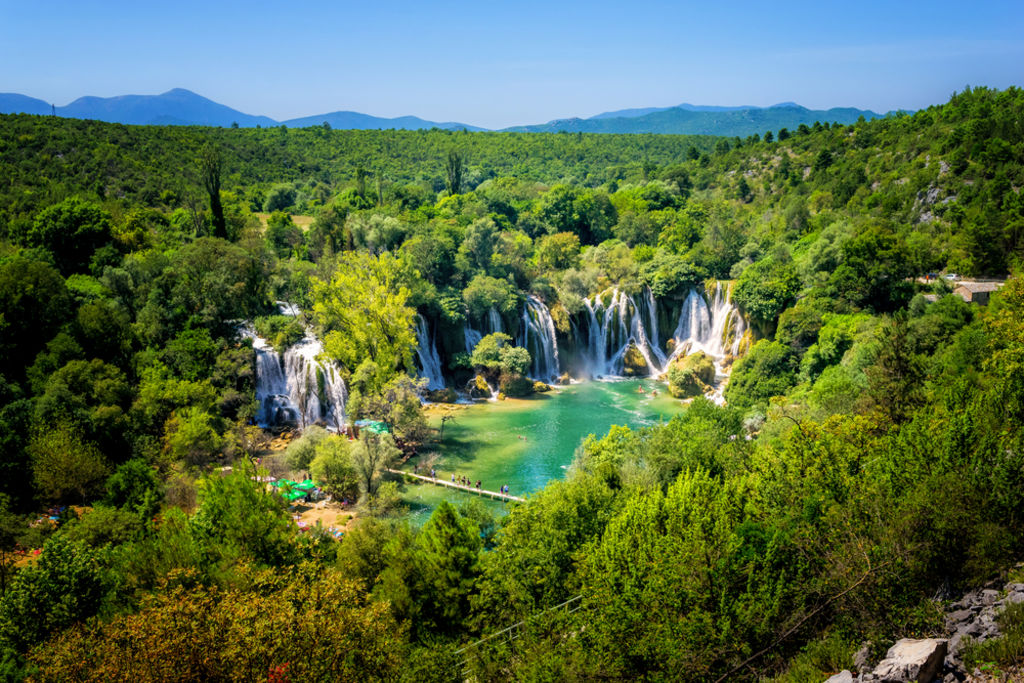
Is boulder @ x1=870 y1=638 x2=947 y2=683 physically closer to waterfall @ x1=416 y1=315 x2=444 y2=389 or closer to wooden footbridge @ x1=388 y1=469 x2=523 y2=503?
wooden footbridge @ x1=388 y1=469 x2=523 y2=503

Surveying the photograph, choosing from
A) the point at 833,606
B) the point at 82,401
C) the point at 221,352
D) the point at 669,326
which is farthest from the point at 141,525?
the point at 669,326

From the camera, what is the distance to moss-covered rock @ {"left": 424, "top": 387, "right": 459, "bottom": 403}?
132ft

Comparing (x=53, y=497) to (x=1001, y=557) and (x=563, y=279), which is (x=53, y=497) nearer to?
(x=1001, y=557)

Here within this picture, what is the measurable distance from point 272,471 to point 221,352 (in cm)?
870

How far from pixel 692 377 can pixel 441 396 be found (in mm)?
16227

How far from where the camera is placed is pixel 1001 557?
1129 cm

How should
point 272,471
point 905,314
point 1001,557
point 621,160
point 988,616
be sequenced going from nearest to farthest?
point 988,616 → point 1001,557 → point 272,471 → point 905,314 → point 621,160

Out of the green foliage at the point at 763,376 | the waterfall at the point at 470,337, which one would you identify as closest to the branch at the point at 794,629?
the green foliage at the point at 763,376

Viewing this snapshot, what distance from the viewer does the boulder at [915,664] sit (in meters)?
8.43

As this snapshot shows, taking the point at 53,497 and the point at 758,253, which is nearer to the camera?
the point at 53,497

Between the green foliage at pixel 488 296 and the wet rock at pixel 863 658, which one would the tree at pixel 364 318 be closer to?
the green foliage at pixel 488 296

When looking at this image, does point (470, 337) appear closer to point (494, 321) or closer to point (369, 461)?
point (494, 321)

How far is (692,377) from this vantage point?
135 ft

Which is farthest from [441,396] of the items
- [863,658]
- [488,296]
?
[863,658]
